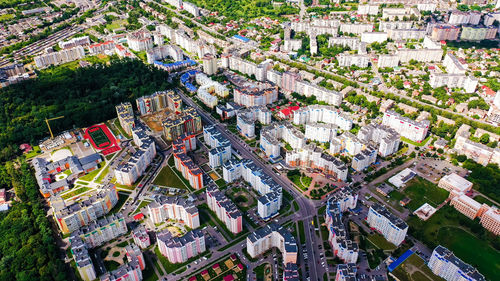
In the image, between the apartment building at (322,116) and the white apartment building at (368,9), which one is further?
the white apartment building at (368,9)

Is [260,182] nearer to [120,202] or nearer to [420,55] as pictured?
[120,202]

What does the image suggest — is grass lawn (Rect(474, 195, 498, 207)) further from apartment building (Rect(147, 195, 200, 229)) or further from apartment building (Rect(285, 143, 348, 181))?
apartment building (Rect(147, 195, 200, 229))

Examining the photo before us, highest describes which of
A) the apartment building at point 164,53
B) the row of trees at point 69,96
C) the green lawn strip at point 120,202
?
the apartment building at point 164,53

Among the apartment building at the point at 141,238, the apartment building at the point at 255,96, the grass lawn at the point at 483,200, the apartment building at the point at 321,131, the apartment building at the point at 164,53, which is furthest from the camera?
the apartment building at the point at 164,53

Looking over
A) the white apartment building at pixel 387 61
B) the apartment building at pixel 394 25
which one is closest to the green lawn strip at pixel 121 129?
the white apartment building at pixel 387 61

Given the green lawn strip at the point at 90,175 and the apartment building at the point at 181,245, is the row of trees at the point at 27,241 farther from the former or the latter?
the apartment building at the point at 181,245
